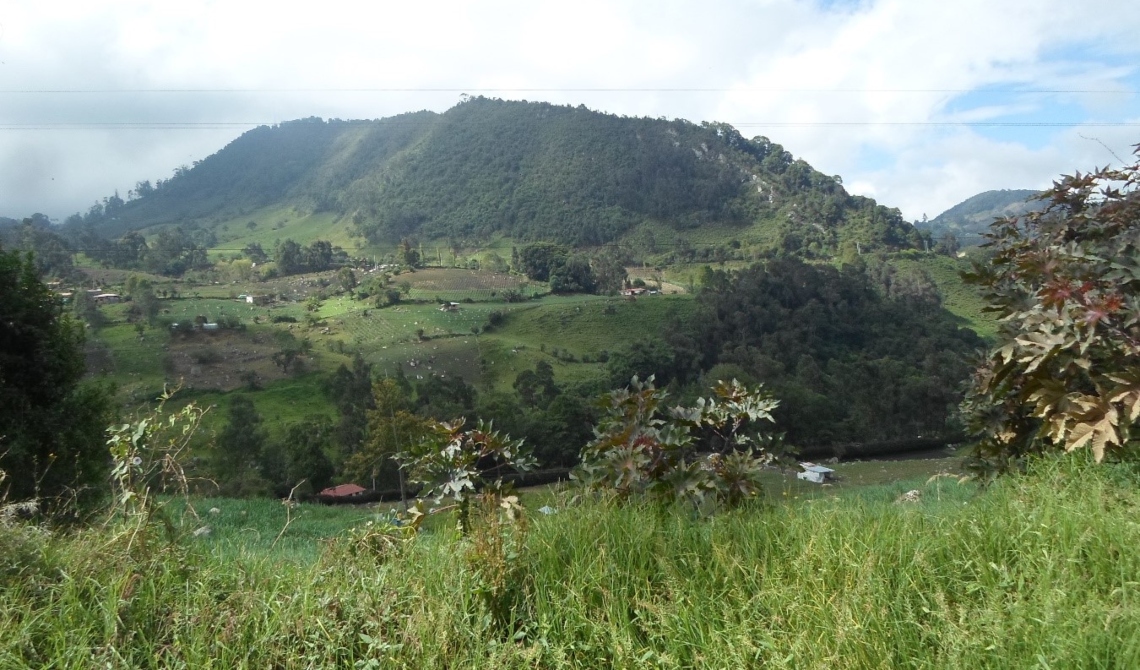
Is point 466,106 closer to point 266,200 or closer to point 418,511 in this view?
point 266,200

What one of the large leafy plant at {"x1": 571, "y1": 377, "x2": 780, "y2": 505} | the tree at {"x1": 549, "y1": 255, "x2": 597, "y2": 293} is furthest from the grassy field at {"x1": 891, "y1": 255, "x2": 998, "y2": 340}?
the large leafy plant at {"x1": 571, "y1": 377, "x2": 780, "y2": 505}

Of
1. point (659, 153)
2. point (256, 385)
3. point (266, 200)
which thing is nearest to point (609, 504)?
point (256, 385)

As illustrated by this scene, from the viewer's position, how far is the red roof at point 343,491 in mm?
11553

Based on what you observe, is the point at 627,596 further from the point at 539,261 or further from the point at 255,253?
the point at 255,253

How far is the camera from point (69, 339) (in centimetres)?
834

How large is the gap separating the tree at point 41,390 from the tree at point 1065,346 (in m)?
8.21

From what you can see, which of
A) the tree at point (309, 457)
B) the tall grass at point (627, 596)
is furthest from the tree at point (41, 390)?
the tall grass at point (627, 596)

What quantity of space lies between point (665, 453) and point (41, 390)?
8147 millimetres

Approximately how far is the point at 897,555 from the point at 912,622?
1.21ft

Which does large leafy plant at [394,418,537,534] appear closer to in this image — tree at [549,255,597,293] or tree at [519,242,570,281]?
tree at [549,255,597,293]

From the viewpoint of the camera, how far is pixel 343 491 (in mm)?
11914

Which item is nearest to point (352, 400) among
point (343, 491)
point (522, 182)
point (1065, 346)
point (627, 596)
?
point (343, 491)

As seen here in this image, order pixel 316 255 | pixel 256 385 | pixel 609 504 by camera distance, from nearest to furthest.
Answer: pixel 609 504, pixel 256 385, pixel 316 255

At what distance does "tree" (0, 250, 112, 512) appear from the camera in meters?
7.54
